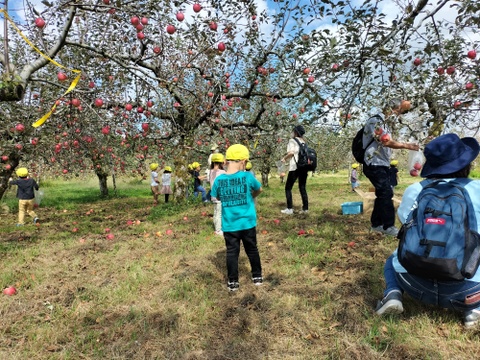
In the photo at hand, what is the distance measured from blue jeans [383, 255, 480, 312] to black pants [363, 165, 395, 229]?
2509 mm

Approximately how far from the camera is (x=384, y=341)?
2.33 meters

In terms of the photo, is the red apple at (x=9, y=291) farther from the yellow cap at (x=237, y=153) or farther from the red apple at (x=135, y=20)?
the red apple at (x=135, y=20)

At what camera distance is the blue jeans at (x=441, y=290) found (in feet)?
7.22

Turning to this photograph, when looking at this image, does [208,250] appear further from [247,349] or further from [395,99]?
[395,99]

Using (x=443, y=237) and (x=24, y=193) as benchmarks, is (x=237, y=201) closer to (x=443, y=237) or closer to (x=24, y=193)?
(x=443, y=237)

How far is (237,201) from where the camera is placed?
11.4 ft

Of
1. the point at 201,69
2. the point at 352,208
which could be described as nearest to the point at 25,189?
the point at 201,69

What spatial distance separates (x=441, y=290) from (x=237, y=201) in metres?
1.97

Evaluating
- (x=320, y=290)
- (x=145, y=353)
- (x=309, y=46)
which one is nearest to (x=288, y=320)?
(x=320, y=290)

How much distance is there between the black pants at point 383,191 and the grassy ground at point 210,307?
35cm

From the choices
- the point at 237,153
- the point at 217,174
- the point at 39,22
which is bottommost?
the point at 217,174

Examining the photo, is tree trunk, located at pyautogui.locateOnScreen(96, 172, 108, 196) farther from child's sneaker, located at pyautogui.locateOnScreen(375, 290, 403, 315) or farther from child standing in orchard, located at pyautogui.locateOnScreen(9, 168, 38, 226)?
child's sneaker, located at pyautogui.locateOnScreen(375, 290, 403, 315)

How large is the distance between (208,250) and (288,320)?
230 centimetres

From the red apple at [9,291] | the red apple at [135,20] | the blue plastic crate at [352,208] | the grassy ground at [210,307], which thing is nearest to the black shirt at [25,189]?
the grassy ground at [210,307]
